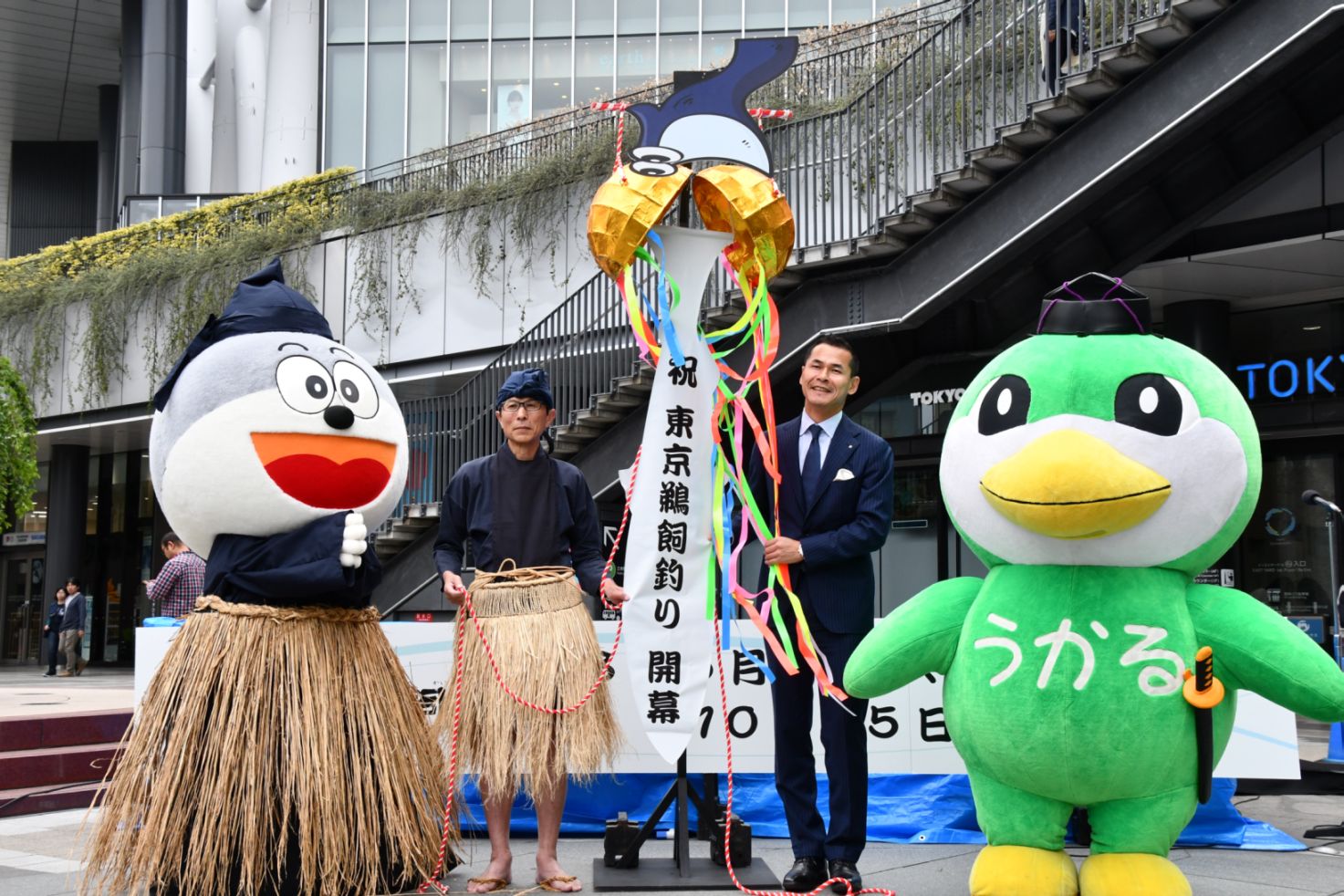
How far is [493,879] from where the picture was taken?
4.77 metres

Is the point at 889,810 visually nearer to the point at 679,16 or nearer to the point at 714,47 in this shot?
the point at 714,47

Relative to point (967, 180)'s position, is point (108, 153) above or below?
above

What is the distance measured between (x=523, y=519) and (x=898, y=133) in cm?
621

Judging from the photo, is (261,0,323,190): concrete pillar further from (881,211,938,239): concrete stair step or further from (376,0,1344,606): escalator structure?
(881,211,938,239): concrete stair step

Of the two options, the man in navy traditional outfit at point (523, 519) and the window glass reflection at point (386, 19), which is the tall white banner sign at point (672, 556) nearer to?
the man in navy traditional outfit at point (523, 519)

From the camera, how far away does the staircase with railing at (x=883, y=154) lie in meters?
8.80

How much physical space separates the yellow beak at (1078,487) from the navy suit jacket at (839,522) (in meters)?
1.02

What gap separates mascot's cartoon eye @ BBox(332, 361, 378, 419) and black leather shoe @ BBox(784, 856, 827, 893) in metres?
2.21

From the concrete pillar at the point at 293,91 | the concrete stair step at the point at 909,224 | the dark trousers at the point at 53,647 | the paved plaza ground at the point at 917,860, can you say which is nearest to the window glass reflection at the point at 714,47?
the concrete pillar at the point at 293,91

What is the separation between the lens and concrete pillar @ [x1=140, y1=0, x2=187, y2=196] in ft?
82.2

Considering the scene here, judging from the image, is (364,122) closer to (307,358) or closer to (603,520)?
(603,520)

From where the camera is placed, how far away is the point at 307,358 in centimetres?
466


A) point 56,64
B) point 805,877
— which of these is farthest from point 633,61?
point 805,877

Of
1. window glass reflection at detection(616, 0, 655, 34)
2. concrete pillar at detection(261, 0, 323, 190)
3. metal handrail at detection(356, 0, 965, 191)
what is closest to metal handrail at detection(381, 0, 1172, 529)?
metal handrail at detection(356, 0, 965, 191)
